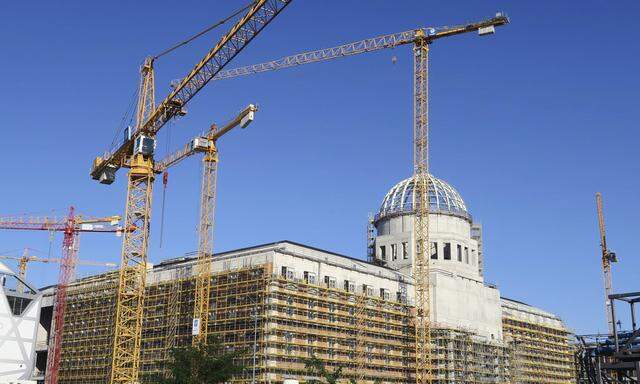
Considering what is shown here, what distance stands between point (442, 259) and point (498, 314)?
547 inches

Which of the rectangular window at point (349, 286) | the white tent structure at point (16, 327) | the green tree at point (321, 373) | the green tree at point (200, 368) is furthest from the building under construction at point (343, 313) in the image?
the green tree at point (200, 368)

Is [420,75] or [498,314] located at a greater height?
[420,75]

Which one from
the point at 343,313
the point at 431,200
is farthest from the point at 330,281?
the point at 431,200

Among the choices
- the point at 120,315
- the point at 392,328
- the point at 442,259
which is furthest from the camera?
the point at 442,259

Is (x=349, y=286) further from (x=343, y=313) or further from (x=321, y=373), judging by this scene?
(x=321, y=373)

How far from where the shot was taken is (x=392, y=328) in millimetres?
97688

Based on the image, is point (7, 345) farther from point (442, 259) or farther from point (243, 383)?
point (442, 259)

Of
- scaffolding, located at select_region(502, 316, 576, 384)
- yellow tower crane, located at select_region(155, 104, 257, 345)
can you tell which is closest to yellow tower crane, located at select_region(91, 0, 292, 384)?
yellow tower crane, located at select_region(155, 104, 257, 345)

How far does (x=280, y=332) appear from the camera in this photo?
82.3 metres

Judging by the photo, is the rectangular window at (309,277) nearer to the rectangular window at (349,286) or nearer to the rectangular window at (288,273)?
the rectangular window at (288,273)

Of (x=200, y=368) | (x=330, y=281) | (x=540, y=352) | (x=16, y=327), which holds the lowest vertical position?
(x=200, y=368)

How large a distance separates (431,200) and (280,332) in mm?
39090

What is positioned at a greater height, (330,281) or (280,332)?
(330,281)

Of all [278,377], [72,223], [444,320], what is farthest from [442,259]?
[72,223]
